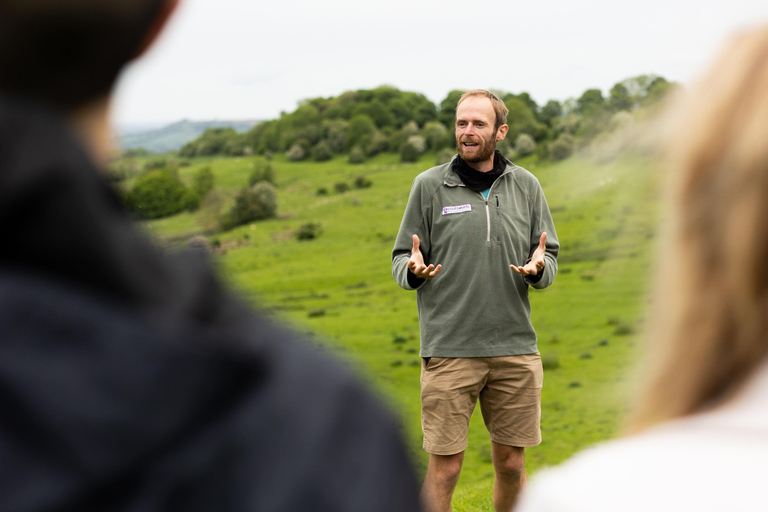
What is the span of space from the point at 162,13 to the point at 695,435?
904mm

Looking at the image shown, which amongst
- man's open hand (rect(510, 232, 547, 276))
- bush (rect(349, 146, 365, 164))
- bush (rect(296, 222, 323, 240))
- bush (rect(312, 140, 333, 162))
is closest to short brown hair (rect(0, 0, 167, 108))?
man's open hand (rect(510, 232, 547, 276))

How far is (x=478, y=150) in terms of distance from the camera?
184 inches

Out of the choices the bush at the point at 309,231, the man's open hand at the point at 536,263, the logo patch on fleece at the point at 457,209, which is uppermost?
the logo patch on fleece at the point at 457,209

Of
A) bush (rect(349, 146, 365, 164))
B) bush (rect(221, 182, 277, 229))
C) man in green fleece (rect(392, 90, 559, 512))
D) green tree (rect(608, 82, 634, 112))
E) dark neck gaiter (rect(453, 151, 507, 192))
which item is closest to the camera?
green tree (rect(608, 82, 634, 112))

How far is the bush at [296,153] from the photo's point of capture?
81312 millimetres

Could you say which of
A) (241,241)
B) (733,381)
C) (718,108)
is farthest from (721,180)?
(241,241)

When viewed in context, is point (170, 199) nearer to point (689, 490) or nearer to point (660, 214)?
point (660, 214)

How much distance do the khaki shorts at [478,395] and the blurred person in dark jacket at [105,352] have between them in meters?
3.90

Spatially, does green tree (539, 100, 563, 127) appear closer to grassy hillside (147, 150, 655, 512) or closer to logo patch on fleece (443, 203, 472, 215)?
grassy hillside (147, 150, 655, 512)

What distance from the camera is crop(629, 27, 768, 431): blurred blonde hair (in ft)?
3.63

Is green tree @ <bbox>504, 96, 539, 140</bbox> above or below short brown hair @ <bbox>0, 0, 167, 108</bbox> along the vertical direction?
below

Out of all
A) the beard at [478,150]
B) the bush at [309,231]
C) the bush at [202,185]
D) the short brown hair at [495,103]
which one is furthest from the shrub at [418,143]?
the beard at [478,150]

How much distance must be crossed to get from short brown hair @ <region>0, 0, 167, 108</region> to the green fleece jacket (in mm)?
3956

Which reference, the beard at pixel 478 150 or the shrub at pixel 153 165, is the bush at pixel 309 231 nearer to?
the beard at pixel 478 150
